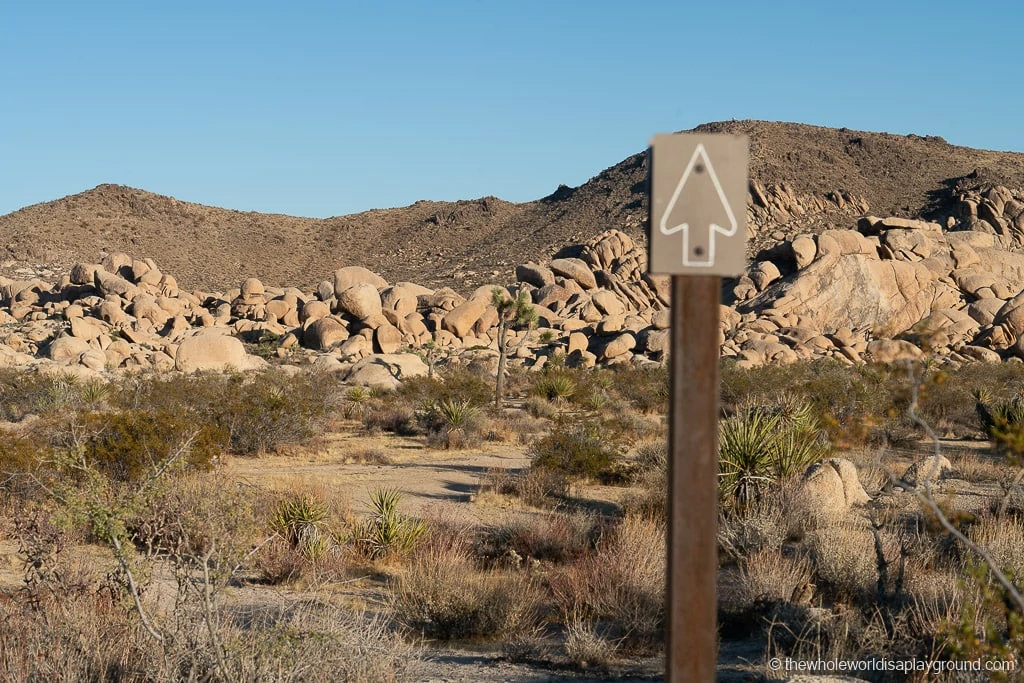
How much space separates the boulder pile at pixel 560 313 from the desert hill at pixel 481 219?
13.9m

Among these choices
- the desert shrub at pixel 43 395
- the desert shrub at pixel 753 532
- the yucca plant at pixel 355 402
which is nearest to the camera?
the desert shrub at pixel 753 532

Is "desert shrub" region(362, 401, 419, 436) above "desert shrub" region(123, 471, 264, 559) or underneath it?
underneath

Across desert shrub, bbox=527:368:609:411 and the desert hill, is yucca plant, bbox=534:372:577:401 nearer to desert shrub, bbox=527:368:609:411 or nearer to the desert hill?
desert shrub, bbox=527:368:609:411

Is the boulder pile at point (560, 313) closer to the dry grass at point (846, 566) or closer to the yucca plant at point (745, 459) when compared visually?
the yucca plant at point (745, 459)

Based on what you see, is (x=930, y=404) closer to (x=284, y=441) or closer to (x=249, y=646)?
(x=284, y=441)

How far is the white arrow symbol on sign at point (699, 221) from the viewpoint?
2.87 meters

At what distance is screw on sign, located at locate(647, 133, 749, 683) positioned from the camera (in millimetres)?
2844

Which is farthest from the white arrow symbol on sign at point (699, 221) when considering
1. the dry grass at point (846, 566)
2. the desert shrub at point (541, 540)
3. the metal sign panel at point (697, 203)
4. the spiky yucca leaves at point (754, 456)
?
the spiky yucca leaves at point (754, 456)

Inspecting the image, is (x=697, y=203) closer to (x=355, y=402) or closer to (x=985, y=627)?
(x=985, y=627)

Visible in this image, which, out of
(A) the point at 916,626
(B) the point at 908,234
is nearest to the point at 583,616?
(A) the point at 916,626

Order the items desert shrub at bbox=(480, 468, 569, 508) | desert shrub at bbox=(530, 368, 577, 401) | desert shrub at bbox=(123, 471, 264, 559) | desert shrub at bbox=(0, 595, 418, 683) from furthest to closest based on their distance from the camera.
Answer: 1. desert shrub at bbox=(530, 368, 577, 401)
2. desert shrub at bbox=(480, 468, 569, 508)
3. desert shrub at bbox=(123, 471, 264, 559)
4. desert shrub at bbox=(0, 595, 418, 683)

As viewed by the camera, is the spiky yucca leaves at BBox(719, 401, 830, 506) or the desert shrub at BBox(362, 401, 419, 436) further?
the desert shrub at BBox(362, 401, 419, 436)

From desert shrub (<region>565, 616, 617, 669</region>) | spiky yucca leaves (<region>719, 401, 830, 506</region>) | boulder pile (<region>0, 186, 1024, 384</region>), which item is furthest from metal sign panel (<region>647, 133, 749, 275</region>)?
boulder pile (<region>0, 186, 1024, 384</region>)

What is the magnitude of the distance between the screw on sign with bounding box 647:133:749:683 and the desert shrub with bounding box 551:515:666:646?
4.01 m
